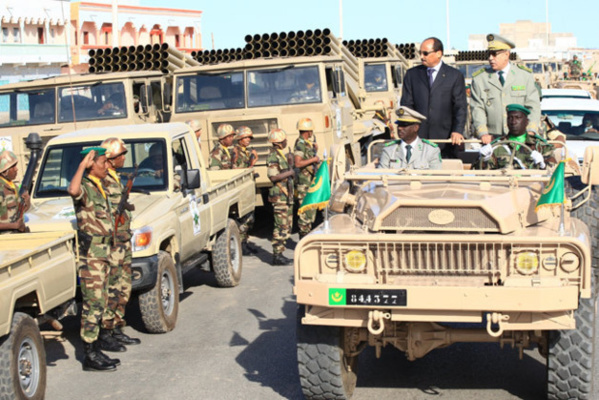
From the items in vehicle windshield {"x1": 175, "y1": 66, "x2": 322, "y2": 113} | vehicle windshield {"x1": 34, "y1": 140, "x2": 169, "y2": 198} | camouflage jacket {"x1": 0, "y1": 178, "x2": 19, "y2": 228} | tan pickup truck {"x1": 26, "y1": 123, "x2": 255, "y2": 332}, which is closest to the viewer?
tan pickup truck {"x1": 26, "y1": 123, "x2": 255, "y2": 332}

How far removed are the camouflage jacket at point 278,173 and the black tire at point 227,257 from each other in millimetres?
1361

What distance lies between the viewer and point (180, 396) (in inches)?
286

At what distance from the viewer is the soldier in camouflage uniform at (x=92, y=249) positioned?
798 centimetres

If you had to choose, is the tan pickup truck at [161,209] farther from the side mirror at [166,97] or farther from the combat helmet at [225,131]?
the side mirror at [166,97]

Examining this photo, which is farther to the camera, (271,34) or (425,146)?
(271,34)

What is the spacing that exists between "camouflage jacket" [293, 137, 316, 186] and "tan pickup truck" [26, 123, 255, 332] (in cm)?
181

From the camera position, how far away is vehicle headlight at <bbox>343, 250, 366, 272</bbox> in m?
6.31

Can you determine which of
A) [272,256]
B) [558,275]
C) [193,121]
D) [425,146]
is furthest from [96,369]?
[193,121]

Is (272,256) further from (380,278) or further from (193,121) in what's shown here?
(380,278)

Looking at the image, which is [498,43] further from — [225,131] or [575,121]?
[575,121]

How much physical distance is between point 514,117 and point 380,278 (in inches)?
126

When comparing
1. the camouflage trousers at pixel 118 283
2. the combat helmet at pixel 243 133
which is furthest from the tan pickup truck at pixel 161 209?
the combat helmet at pixel 243 133

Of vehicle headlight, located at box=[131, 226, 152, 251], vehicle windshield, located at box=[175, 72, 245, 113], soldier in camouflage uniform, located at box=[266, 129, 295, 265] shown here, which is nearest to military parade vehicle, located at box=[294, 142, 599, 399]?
vehicle headlight, located at box=[131, 226, 152, 251]

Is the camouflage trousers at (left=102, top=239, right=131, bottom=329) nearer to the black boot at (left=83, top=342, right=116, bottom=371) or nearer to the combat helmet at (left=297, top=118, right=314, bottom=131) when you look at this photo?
the black boot at (left=83, top=342, right=116, bottom=371)
